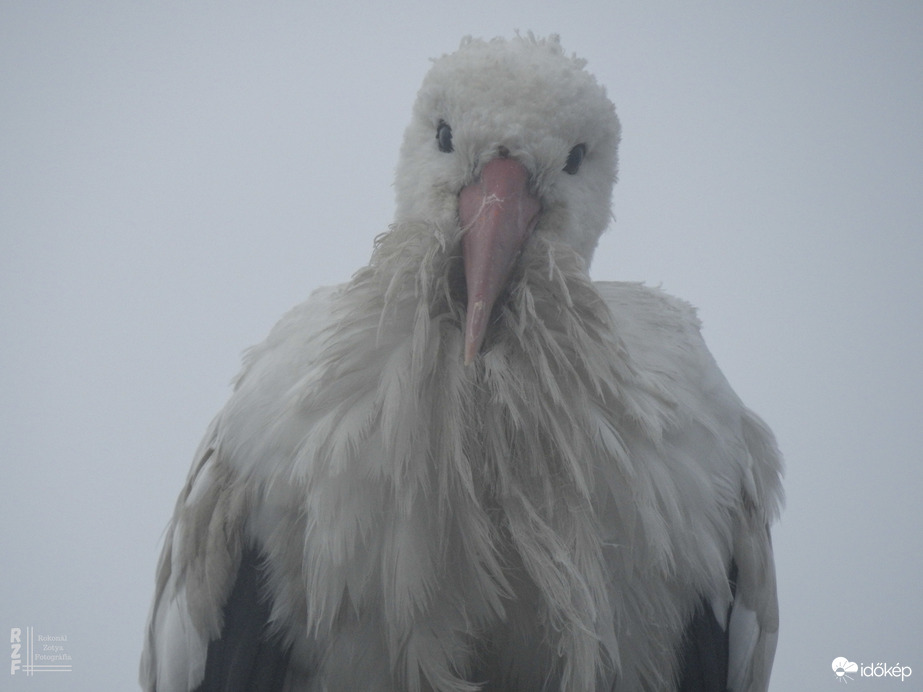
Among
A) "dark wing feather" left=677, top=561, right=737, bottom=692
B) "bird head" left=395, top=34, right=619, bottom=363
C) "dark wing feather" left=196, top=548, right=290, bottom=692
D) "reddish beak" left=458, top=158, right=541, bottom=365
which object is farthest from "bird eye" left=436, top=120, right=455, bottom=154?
"dark wing feather" left=677, top=561, right=737, bottom=692

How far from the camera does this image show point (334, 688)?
1232mm

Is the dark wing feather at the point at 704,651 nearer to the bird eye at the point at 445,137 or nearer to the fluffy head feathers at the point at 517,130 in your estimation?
the fluffy head feathers at the point at 517,130

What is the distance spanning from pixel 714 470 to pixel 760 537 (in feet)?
0.80

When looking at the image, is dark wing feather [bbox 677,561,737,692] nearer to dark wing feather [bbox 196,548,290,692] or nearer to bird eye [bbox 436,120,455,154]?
dark wing feather [bbox 196,548,290,692]

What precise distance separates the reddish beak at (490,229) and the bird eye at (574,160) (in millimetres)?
124

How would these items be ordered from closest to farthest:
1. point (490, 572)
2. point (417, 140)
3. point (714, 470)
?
1. point (490, 572)
2. point (714, 470)
3. point (417, 140)

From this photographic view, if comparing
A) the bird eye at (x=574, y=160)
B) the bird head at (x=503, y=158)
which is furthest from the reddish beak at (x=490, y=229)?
the bird eye at (x=574, y=160)

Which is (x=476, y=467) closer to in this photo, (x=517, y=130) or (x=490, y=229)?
(x=490, y=229)

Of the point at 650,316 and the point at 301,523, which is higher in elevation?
the point at 650,316

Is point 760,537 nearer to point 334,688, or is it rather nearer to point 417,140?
point 334,688

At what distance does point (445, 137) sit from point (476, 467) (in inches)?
21.6

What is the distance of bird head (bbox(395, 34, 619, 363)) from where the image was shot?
123 centimetres

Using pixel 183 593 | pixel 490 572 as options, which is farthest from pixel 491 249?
pixel 183 593

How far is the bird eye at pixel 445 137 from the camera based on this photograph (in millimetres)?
1392
